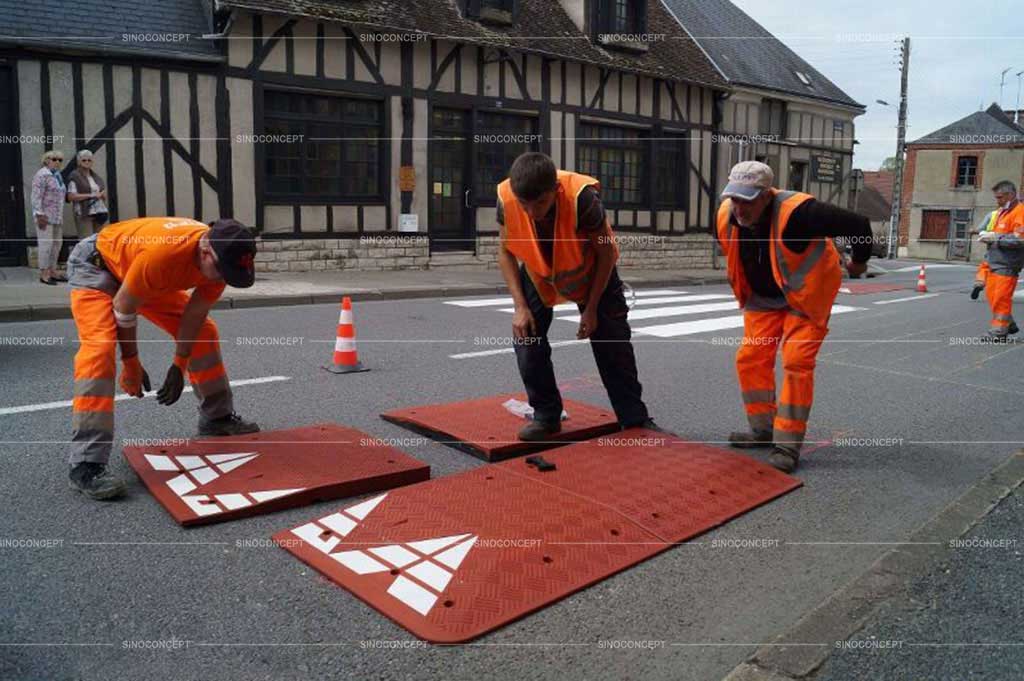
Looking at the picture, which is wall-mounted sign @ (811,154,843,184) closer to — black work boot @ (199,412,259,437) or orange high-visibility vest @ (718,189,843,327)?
orange high-visibility vest @ (718,189,843,327)

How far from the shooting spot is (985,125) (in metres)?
45.3

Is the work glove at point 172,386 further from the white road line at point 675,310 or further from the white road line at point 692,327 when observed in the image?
the white road line at point 675,310

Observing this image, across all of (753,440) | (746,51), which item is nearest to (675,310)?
(753,440)

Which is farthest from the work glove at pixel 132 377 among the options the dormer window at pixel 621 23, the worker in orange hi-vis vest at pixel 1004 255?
the dormer window at pixel 621 23

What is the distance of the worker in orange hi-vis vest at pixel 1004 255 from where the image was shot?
981cm

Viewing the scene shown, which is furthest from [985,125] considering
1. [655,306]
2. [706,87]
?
[655,306]

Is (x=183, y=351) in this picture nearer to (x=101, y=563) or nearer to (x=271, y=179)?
(x=101, y=563)

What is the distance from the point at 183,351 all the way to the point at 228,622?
185 centimetres

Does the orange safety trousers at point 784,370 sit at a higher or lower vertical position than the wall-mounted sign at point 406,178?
lower

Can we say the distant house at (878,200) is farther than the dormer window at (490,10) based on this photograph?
Yes

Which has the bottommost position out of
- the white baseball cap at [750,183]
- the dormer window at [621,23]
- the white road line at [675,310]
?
the white road line at [675,310]

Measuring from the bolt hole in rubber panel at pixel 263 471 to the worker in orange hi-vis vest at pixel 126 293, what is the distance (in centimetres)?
34

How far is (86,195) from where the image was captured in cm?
1205

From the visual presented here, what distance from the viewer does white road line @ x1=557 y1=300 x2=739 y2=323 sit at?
11812 millimetres
